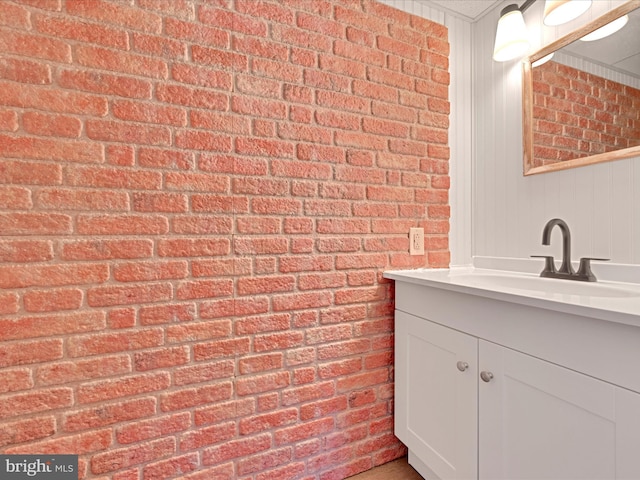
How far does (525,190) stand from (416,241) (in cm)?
57

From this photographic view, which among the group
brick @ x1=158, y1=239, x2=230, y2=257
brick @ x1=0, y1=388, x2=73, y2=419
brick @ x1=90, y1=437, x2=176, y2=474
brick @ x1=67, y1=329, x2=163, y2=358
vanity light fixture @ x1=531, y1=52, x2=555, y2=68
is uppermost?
vanity light fixture @ x1=531, y1=52, x2=555, y2=68

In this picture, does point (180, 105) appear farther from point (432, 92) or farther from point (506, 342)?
point (506, 342)

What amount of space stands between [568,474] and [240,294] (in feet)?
3.71

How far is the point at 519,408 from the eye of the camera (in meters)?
1.01

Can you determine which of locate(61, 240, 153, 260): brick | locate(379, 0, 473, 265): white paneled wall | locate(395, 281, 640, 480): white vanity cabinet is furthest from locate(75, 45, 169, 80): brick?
locate(379, 0, 473, 265): white paneled wall

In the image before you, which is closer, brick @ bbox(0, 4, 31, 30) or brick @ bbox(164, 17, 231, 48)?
brick @ bbox(0, 4, 31, 30)

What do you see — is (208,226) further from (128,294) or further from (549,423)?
(549,423)

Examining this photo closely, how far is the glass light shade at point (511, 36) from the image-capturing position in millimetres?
1527

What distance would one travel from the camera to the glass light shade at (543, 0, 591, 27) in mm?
1352

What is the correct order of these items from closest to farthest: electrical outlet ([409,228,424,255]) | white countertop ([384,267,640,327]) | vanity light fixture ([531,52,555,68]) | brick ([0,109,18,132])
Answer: white countertop ([384,267,640,327]) < brick ([0,109,18,132]) < vanity light fixture ([531,52,555,68]) < electrical outlet ([409,228,424,255])

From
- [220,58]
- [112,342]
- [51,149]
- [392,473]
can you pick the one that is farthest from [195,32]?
[392,473]

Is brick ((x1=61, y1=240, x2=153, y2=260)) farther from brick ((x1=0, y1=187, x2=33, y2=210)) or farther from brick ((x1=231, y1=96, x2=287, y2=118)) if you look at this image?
brick ((x1=231, y1=96, x2=287, y2=118))

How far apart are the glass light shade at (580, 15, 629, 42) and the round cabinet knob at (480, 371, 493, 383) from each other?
4.49 ft

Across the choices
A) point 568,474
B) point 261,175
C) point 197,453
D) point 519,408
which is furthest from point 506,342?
point 197,453
